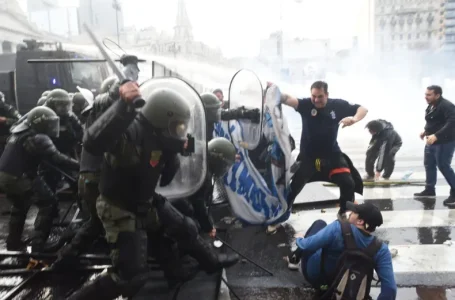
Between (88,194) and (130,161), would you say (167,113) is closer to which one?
(130,161)

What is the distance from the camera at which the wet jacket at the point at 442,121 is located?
571cm

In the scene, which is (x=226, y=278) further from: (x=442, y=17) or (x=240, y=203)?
(x=442, y=17)

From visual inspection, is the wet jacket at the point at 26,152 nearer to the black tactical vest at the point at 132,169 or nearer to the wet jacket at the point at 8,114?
the black tactical vest at the point at 132,169

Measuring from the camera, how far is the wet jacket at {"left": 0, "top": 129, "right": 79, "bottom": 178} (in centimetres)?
419

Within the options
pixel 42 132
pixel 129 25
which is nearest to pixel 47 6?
pixel 129 25

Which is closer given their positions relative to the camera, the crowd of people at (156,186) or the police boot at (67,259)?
the crowd of people at (156,186)

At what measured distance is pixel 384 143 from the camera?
7.55 meters

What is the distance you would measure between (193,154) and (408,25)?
98.6 ft

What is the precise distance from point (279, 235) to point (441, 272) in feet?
5.77

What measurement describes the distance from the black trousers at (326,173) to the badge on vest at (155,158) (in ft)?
7.46

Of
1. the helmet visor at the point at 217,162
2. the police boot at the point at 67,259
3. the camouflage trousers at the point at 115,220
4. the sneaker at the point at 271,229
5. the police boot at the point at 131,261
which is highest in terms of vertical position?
the helmet visor at the point at 217,162

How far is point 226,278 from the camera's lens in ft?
12.4

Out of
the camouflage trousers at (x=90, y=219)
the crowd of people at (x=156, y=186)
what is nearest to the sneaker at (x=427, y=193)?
the crowd of people at (x=156, y=186)

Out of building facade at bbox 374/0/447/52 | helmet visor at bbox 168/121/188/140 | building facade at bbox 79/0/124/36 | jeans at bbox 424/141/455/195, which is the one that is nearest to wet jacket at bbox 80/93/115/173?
helmet visor at bbox 168/121/188/140
